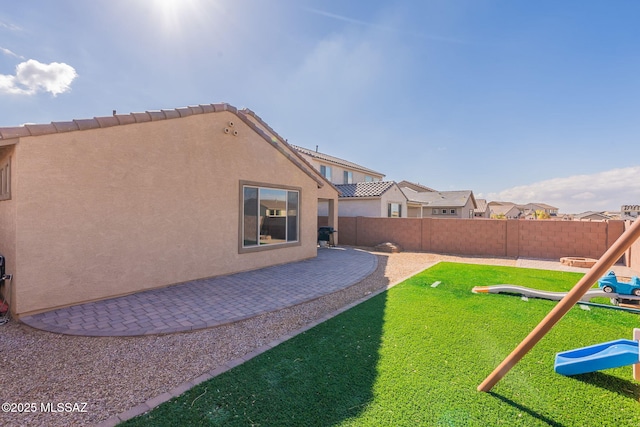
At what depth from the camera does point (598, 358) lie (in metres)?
3.26

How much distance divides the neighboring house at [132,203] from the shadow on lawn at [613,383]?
8.57 meters

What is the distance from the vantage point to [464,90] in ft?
45.6

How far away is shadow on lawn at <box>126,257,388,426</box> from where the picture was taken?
2.73m

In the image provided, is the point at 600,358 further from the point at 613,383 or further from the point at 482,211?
the point at 482,211

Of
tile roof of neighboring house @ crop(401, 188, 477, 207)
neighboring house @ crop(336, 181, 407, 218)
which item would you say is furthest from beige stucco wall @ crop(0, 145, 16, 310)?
tile roof of neighboring house @ crop(401, 188, 477, 207)

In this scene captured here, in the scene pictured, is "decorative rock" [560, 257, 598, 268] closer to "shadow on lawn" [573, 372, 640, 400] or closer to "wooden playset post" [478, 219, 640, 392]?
"shadow on lawn" [573, 372, 640, 400]

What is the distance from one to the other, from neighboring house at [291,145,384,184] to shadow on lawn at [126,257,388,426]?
61.8 feet

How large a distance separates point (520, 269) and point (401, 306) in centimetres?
752

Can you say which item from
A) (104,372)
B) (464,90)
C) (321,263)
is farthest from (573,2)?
(104,372)

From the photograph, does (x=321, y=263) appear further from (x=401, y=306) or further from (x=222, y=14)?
(x=222, y=14)

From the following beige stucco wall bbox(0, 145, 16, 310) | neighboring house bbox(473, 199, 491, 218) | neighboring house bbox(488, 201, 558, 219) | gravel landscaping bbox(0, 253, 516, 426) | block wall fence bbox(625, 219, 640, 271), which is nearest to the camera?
gravel landscaping bbox(0, 253, 516, 426)

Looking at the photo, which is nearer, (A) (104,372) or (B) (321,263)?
(A) (104,372)

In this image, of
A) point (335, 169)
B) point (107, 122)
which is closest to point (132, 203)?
point (107, 122)

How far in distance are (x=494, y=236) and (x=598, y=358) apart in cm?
1246
